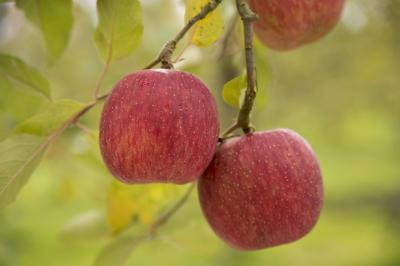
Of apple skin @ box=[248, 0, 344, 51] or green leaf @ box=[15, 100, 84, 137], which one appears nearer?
green leaf @ box=[15, 100, 84, 137]

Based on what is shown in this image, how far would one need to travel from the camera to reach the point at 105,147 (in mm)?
833

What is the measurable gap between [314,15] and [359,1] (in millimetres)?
1445

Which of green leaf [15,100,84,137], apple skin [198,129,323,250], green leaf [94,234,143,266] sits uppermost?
green leaf [15,100,84,137]

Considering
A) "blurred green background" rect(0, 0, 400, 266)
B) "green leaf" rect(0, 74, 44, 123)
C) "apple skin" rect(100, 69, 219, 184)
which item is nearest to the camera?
"apple skin" rect(100, 69, 219, 184)

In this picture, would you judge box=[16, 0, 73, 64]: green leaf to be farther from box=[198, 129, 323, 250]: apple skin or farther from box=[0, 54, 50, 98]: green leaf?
box=[198, 129, 323, 250]: apple skin

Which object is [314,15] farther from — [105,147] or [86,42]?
[86,42]

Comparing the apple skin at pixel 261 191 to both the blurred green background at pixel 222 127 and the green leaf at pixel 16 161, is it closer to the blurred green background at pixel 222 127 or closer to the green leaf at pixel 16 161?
the blurred green background at pixel 222 127

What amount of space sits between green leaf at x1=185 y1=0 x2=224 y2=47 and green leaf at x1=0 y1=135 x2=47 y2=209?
28cm

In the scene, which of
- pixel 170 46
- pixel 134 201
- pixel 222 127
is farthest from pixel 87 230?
pixel 222 127

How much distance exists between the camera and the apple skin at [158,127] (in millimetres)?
798

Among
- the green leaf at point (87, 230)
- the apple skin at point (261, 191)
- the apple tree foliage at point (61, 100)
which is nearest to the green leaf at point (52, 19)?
the apple tree foliage at point (61, 100)

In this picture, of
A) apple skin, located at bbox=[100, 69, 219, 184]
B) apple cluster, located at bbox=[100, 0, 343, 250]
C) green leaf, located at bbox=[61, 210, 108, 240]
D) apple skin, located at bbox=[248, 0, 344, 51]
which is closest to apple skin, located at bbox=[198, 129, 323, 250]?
apple cluster, located at bbox=[100, 0, 343, 250]

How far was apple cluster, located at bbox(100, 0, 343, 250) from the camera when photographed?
0.80 m

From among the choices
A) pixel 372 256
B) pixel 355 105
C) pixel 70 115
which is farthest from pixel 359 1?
pixel 372 256
